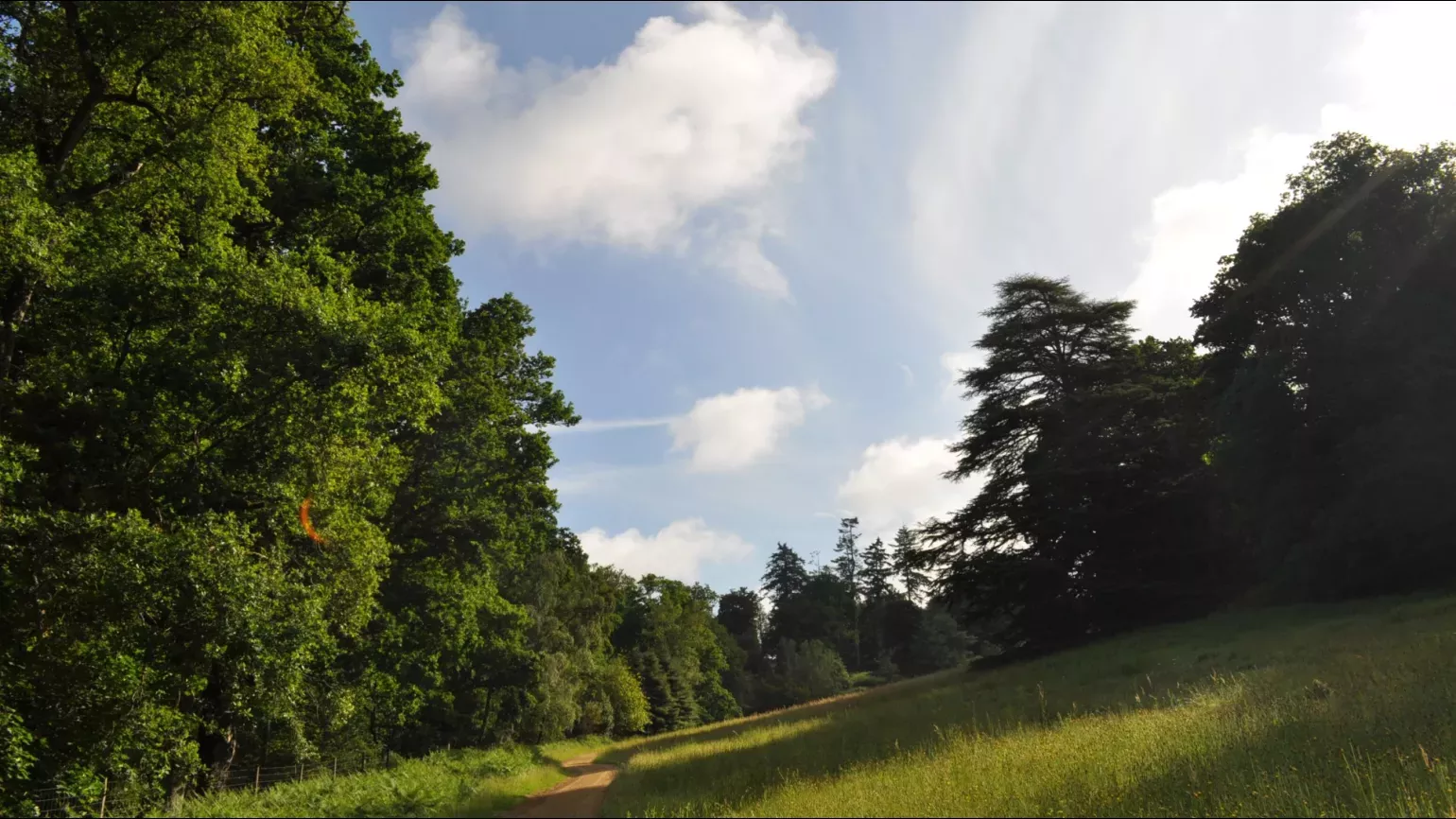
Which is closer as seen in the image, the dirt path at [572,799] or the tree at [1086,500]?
the dirt path at [572,799]

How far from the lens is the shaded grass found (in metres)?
14.2

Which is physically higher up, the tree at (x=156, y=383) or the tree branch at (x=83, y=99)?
the tree branch at (x=83, y=99)

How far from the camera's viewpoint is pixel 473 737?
39.1 metres

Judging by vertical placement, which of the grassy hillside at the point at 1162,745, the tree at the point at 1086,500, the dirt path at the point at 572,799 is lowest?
the dirt path at the point at 572,799

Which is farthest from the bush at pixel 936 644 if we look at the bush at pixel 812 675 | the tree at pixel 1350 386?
the tree at pixel 1350 386

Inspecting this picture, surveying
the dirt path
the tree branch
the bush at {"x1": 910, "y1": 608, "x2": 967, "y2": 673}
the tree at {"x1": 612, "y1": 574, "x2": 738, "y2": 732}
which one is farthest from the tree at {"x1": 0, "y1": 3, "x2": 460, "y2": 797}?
the bush at {"x1": 910, "y1": 608, "x2": 967, "y2": 673}

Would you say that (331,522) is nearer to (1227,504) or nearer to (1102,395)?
(1102,395)

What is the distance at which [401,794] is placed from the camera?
618 inches

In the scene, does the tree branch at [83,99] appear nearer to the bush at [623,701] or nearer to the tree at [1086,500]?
the tree at [1086,500]

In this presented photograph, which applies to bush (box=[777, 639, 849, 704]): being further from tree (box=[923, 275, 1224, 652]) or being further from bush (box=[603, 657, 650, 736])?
tree (box=[923, 275, 1224, 652])

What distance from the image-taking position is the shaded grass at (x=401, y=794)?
14.2 m

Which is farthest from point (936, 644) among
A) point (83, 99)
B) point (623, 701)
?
point (83, 99)

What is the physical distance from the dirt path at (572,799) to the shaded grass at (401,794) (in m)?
0.50

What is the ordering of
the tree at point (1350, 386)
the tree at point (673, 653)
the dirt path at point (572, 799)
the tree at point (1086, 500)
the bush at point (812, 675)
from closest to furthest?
the dirt path at point (572, 799) < the tree at point (1350, 386) < the tree at point (1086, 500) < the tree at point (673, 653) < the bush at point (812, 675)
